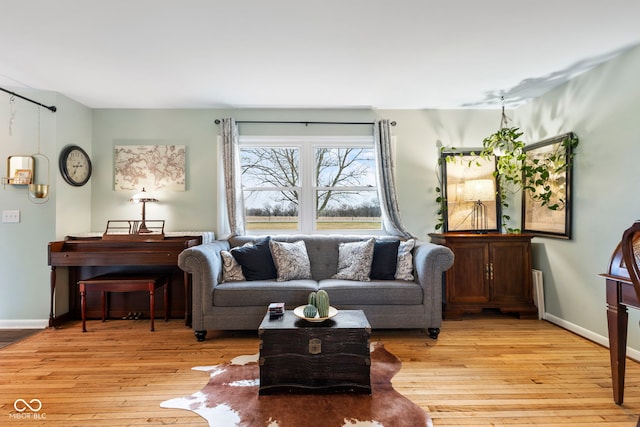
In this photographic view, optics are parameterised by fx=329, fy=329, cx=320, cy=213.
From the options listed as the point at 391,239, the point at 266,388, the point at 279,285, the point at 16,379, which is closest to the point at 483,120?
the point at 391,239

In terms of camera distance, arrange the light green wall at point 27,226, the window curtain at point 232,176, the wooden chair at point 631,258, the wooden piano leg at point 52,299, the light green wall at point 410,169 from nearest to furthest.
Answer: the wooden chair at point 631,258
the light green wall at point 410,169
the wooden piano leg at point 52,299
the light green wall at point 27,226
the window curtain at point 232,176

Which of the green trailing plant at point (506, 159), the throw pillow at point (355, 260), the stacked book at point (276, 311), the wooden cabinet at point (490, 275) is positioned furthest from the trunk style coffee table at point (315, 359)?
the green trailing plant at point (506, 159)

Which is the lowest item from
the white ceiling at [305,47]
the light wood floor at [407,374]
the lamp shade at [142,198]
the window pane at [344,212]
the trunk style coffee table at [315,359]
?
the light wood floor at [407,374]

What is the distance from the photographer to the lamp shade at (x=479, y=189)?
12.3 feet

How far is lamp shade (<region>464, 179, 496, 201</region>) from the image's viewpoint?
3.73 metres

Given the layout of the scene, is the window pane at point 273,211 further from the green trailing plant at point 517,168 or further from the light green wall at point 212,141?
the green trailing plant at point 517,168

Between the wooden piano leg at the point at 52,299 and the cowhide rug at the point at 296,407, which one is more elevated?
the wooden piano leg at the point at 52,299

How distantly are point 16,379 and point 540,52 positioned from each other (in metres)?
4.58

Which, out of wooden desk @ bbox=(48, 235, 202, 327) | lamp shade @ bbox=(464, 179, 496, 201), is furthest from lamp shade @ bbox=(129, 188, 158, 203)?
lamp shade @ bbox=(464, 179, 496, 201)

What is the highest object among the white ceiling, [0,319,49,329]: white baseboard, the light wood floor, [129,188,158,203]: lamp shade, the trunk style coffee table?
the white ceiling

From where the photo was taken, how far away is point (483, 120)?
4012 millimetres

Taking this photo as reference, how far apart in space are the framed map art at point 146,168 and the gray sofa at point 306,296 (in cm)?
134

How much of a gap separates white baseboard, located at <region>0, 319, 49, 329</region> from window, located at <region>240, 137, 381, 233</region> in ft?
7.45

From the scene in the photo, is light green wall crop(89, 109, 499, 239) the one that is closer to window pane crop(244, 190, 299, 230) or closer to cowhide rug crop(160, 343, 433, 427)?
window pane crop(244, 190, 299, 230)
